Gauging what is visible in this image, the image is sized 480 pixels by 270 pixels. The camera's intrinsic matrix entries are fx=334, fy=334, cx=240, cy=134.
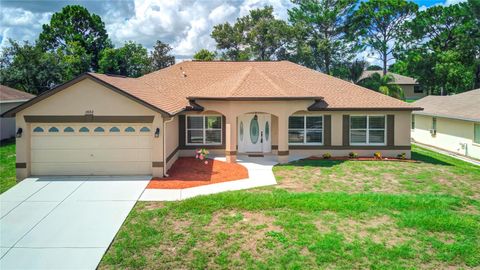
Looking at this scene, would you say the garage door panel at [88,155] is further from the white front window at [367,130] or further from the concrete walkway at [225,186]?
the white front window at [367,130]

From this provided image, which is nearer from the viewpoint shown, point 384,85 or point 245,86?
point 245,86

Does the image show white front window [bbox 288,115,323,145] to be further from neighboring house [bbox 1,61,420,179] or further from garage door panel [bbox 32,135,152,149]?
garage door panel [bbox 32,135,152,149]

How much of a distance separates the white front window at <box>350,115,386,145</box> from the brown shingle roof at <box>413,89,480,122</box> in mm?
5707

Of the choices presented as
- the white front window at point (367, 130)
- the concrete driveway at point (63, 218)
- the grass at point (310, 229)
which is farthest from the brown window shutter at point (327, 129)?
the concrete driveway at point (63, 218)

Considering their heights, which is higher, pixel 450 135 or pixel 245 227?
pixel 450 135

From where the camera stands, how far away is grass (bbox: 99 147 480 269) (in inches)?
267

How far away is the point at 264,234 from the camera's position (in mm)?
7910

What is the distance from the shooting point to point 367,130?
724 inches

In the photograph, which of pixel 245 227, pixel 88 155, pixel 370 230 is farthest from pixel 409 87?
pixel 245 227

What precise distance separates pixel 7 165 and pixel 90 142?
17.2ft

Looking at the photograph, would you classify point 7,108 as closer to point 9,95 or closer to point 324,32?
point 9,95

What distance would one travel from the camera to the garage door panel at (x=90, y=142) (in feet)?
44.2

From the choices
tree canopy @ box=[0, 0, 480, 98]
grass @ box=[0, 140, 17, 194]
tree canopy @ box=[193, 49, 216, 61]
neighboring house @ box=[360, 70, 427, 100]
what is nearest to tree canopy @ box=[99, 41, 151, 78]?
tree canopy @ box=[0, 0, 480, 98]

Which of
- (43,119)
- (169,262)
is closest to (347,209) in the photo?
(169,262)
